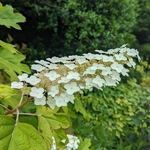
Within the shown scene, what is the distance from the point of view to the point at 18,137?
121cm

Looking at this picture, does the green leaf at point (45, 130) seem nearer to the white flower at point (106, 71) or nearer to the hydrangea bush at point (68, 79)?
the hydrangea bush at point (68, 79)

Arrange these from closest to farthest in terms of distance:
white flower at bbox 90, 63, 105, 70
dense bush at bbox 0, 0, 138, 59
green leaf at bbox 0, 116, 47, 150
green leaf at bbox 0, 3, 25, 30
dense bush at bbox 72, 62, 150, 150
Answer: green leaf at bbox 0, 116, 47, 150 < white flower at bbox 90, 63, 105, 70 < green leaf at bbox 0, 3, 25, 30 < dense bush at bbox 72, 62, 150, 150 < dense bush at bbox 0, 0, 138, 59

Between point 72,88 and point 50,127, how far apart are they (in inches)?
7.4

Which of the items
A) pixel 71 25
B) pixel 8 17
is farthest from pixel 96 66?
pixel 71 25

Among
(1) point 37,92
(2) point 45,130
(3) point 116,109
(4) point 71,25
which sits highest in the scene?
(1) point 37,92

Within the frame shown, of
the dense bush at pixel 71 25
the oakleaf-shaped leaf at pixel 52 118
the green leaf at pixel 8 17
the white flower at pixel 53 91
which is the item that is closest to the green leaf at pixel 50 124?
the oakleaf-shaped leaf at pixel 52 118

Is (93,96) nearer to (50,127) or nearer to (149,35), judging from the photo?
(50,127)

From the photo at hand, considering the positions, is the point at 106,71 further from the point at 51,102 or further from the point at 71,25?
the point at 71,25

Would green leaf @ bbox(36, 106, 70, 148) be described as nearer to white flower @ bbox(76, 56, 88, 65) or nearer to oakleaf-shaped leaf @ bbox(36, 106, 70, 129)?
oakleaf-shaped leaf @ bbox(36, 106, 70, 129)

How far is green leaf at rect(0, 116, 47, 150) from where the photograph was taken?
1.20 meters

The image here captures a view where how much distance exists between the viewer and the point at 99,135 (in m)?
2.58

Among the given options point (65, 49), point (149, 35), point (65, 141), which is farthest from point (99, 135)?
point (149, 35)

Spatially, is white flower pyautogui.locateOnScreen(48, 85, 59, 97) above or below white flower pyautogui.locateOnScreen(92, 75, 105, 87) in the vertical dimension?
below

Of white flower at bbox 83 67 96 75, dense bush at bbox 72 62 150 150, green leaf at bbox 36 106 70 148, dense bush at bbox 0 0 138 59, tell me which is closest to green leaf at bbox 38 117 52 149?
green leaf at bbox 36 106 70 148
